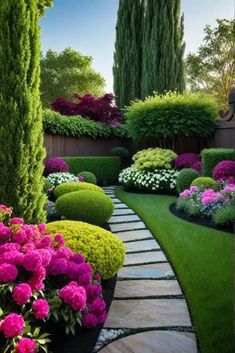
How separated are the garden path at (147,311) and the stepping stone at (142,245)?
0.01 m

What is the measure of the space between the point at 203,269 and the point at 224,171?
4.04m

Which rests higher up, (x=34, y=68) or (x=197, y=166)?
(x=34, y=68)

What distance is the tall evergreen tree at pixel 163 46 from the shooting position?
599 inches

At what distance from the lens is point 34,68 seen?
4.67 metres

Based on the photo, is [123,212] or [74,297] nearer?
[74,297]

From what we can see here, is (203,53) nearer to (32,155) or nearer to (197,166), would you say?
(197,166)

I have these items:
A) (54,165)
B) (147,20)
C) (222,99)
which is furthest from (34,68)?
(222,99)

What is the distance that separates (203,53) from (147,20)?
8542mm

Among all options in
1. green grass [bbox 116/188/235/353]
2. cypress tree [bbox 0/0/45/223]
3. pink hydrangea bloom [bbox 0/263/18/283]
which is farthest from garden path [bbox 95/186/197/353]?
cypress tree [bbox 0/0/45/223]

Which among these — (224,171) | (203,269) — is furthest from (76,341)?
(224,171)

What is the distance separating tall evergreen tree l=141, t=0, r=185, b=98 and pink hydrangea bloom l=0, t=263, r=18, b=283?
45.4 ft

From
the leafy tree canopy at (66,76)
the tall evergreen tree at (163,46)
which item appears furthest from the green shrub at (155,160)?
the leafy tree canopy at (66,76)

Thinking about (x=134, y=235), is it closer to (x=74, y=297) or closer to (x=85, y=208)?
(x=85, y=208)

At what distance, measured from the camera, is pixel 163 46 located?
49.9 feet
